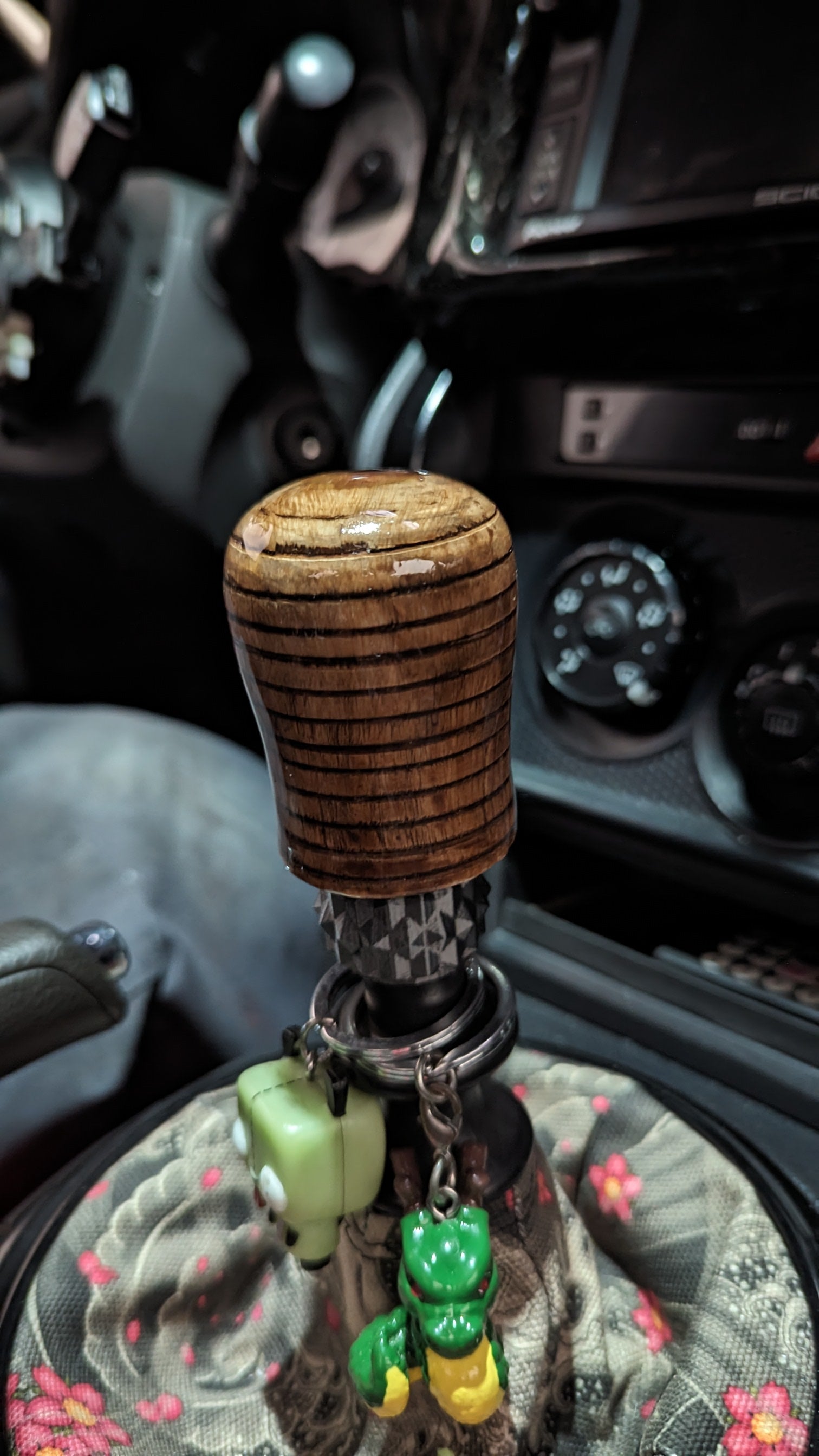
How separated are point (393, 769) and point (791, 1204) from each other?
0.28 meters

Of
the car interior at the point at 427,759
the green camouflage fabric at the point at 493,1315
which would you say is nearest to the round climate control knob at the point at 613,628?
the car interior at the point at 427,759

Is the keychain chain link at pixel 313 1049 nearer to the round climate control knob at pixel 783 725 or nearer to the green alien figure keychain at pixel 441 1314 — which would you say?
the green alien figure keychain at pixel 441 1314

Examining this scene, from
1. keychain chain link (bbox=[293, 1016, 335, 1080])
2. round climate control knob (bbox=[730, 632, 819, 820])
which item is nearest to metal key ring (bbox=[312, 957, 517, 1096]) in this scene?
keychain chain link (bbox=[293, 1016, 335, 1080])

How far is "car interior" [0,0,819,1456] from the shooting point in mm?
270

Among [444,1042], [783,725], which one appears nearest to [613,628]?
[783,725]

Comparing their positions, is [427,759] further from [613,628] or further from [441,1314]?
[613,628]

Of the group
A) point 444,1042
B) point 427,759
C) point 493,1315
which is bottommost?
point 493,1315

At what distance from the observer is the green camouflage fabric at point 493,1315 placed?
32 cm

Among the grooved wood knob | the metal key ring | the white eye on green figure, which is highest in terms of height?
the grooved wood knob

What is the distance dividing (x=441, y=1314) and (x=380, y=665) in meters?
0.18

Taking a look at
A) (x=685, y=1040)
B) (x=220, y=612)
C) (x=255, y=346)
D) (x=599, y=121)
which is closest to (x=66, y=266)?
(x=255, y=346)

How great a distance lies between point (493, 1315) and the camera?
1.06 feet

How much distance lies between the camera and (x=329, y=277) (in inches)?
27.4

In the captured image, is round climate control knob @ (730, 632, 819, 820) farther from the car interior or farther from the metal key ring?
the metal key ring
